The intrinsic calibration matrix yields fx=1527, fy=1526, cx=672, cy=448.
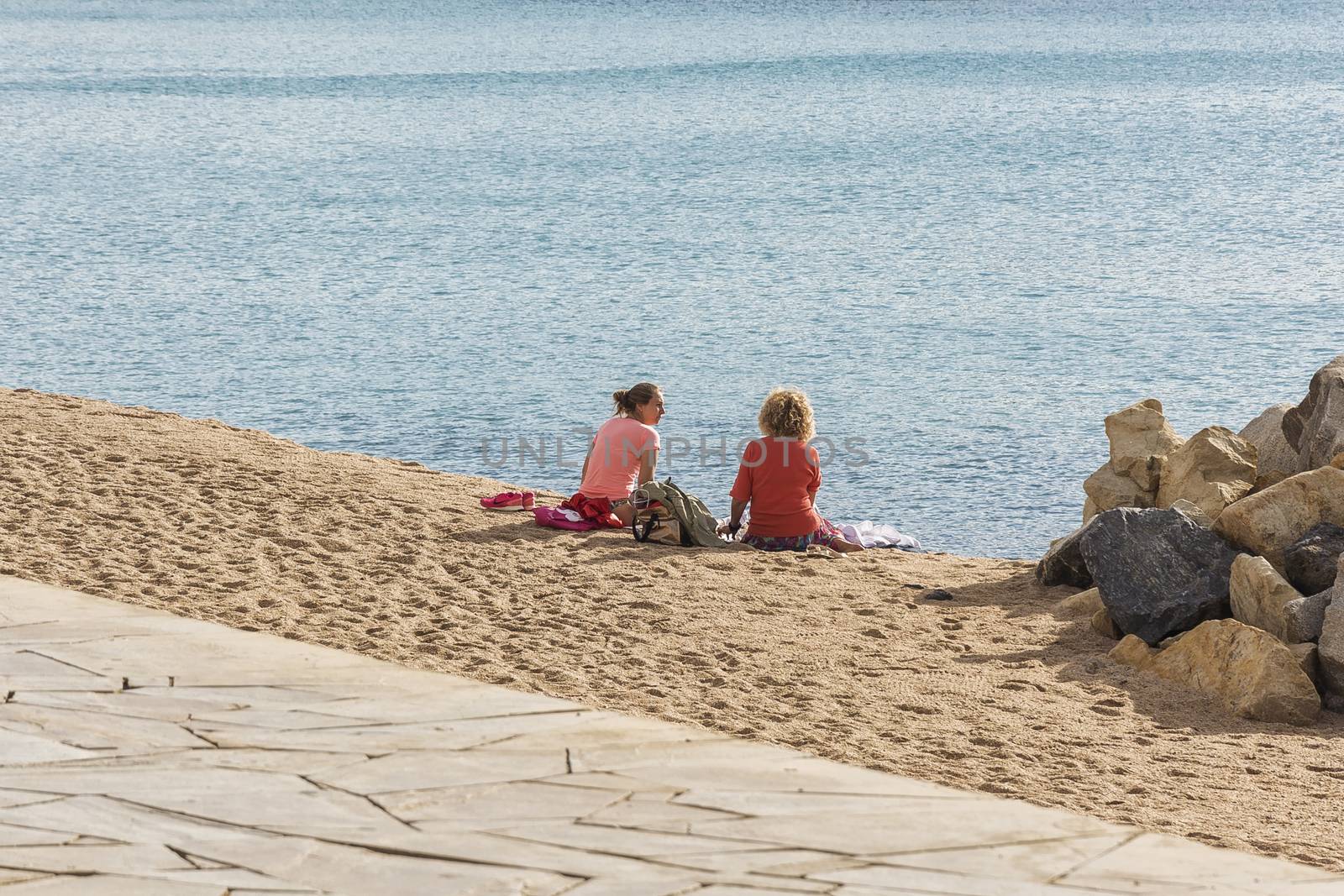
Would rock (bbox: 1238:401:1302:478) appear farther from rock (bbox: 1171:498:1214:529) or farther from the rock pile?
rock (bbox: 1171:498:1214:529)

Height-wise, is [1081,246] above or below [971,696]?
above

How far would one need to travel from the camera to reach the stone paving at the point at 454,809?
3938mm

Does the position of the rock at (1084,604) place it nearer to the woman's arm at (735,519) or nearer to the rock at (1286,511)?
the rock at (1286,511)

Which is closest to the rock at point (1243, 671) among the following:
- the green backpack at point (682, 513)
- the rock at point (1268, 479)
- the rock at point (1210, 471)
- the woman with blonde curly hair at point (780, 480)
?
the rock at point (1210, 471)

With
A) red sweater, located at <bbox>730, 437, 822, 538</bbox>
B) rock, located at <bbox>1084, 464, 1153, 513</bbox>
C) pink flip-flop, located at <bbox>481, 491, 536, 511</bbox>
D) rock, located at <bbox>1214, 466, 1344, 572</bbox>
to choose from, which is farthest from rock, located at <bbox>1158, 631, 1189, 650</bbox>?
pink flip-flop, located at <bbox>481, 491, 536, 511</bbox>

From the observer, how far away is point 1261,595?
691cm

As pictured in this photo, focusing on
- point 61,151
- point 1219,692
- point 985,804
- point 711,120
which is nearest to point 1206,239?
point 711,120

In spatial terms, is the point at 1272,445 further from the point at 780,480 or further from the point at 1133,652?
the point at 780,480

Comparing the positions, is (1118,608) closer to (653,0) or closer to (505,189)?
(505,189)

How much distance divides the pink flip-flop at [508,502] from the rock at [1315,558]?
14.6 ft

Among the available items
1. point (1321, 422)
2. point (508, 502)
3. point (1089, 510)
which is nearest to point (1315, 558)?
point (1321, 422)

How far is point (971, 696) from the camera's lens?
6.29m

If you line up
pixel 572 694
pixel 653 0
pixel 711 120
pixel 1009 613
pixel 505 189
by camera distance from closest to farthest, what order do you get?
1. pixel 572 694
2. pixel 1009 613
3. pixel 505 189
4. pixel 711 120
5. pixel 653 0

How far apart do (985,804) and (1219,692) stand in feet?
7.14
